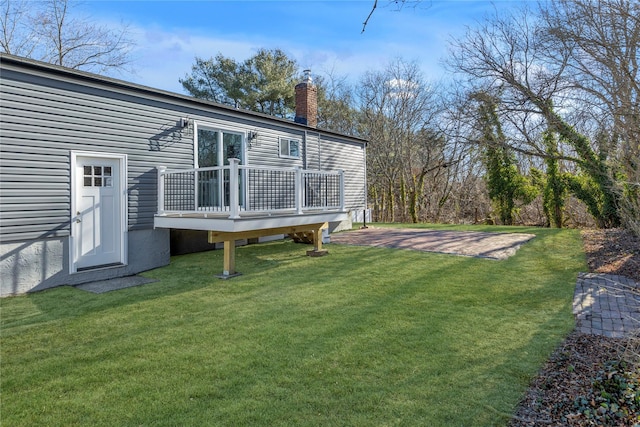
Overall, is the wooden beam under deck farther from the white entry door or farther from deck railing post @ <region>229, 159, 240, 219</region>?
the white entry door

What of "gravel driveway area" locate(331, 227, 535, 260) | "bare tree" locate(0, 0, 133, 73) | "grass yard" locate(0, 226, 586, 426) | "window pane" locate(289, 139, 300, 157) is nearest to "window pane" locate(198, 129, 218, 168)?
"window pane" locate(289, 139, 300, 157)

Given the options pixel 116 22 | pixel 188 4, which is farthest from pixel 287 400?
pixel 116 22

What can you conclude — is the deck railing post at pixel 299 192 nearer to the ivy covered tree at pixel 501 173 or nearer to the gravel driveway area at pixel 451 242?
the gravel driveway area at pixel 451 242

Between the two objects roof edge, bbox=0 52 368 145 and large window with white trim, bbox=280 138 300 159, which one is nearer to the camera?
roof edge, bbox=0 52 368 145

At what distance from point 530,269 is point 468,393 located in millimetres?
5045

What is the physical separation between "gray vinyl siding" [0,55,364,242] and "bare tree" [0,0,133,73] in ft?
41.3

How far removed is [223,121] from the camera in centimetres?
891

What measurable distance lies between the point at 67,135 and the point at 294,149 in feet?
20.6

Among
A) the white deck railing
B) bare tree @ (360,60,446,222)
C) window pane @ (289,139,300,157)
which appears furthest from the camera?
bare tree @ (360,60,446,222)

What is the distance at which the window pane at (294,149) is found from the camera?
1120 centimetres

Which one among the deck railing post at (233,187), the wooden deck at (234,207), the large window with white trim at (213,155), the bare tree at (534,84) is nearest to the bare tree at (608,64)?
the bare tree at (534,84)

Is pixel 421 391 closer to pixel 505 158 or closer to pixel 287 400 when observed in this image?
pixel 287 400

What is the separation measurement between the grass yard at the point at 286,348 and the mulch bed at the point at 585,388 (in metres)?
0.13

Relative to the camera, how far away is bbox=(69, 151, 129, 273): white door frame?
6.23 meters
